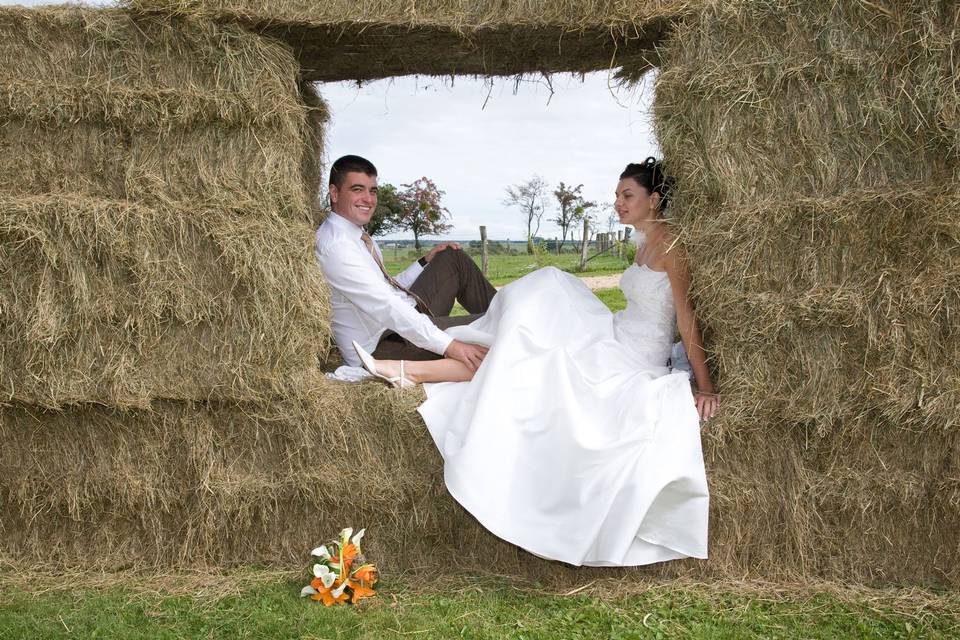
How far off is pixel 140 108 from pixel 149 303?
0.95 metres

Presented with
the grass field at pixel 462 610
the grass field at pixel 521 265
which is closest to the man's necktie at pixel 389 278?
the grass field at pixel 462 610

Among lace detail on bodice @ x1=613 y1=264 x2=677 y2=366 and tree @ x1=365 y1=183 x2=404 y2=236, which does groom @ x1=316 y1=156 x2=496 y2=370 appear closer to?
lace detail on bodice @ x1=613 y1=264 x2=677 y2=366

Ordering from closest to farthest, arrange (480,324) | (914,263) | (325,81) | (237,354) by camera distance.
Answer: (914,263) → (237,354) → (480,324) → (325,81)

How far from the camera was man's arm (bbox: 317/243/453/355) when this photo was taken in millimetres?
4168

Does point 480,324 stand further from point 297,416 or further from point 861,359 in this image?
point 861,359

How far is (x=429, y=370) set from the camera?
4.08 m

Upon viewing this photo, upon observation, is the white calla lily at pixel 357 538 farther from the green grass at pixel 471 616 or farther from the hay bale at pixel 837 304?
the hay bale at pixel 837 304

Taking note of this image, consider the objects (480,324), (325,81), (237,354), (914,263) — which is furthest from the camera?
(325,81)

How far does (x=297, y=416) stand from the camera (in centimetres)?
378

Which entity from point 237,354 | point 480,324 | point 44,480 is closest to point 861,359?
point 480,324

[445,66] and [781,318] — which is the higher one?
[445,66]

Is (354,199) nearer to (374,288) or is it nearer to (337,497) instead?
(374,288)

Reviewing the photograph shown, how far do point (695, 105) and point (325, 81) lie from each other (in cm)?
272

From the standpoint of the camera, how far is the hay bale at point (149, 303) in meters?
3.59
